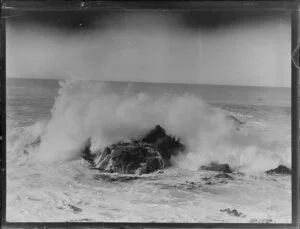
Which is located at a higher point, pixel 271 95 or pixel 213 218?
pixel 271 95

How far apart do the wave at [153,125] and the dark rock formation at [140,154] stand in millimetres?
24

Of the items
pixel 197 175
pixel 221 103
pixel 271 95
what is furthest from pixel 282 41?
pixel 197 175

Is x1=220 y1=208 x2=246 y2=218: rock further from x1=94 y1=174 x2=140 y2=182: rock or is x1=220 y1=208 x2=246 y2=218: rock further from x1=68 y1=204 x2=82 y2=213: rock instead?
x1=68 y1=204 x2=82 y2=213: rock

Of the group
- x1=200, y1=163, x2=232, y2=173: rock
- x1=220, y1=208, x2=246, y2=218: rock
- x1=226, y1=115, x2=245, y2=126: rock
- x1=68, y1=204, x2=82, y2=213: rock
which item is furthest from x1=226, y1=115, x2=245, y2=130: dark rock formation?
x1=68, y1=204, x2=82, y2=213: rock

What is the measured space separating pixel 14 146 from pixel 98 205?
1.28ft

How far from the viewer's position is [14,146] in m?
1.24

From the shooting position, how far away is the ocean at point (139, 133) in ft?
4.00

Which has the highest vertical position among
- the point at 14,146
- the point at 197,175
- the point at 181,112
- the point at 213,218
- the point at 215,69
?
the point at 215,69

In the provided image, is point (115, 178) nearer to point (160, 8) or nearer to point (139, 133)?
point (139, 133)

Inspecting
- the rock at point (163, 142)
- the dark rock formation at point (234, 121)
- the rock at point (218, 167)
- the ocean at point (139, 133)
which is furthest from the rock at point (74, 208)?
the dark rock formation at point (234, 121)

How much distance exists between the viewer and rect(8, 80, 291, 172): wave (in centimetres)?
123

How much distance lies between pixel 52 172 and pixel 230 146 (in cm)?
68

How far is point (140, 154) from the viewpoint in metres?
1.23

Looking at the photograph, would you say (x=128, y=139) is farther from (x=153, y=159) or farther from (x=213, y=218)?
(x=213, y=218)
